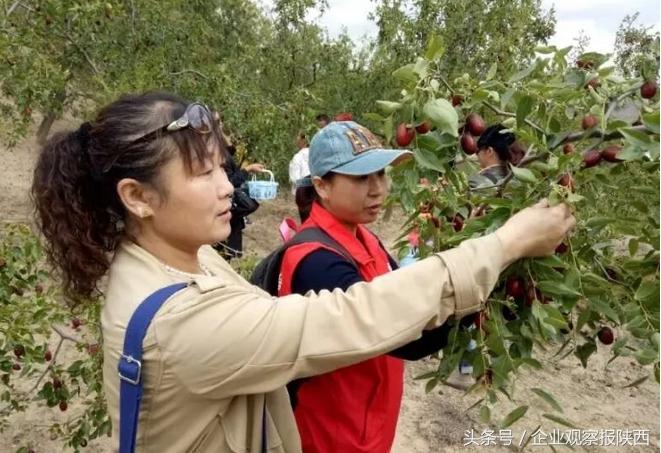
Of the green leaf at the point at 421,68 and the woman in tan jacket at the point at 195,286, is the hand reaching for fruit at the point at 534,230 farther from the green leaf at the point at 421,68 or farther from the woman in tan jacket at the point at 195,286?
the green leaf at the point at 421,68

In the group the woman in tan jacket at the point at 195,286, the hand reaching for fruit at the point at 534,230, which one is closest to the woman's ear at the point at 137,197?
the woman in tan jacket at the point at 195,286

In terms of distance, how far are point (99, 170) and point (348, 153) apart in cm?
66

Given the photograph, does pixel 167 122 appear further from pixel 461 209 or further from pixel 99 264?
pixel 461 209

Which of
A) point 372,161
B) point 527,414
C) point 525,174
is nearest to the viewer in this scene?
point 525,174

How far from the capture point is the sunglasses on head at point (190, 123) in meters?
1.04

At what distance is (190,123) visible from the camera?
106 centimetres

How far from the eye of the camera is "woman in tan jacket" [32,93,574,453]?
0.92m

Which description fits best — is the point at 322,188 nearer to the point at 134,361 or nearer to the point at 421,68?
the point at 421,68

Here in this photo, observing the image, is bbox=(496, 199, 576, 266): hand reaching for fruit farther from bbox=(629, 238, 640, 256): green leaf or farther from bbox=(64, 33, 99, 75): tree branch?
bbox=(64, 33, 99, 75): tree branch

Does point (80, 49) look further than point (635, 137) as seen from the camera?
Yes

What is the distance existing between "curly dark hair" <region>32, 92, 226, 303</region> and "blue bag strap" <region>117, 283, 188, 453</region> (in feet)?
0.61

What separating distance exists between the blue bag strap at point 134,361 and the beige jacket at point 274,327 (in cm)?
1

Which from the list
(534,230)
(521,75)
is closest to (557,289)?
(534,230)

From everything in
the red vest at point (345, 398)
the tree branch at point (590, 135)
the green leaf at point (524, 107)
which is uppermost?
the green leaf at point (524, 107)
